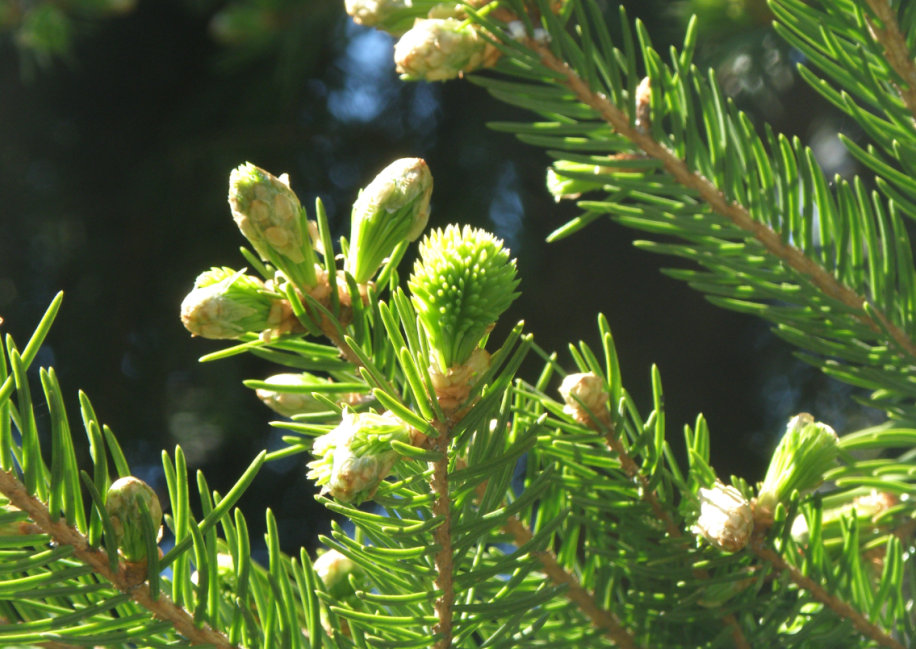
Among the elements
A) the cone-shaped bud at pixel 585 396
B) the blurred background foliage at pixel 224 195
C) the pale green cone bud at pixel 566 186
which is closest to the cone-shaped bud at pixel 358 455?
the cone-shaped bud at pixel 585 396

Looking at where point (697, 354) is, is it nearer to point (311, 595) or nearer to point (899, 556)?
point (899, 556)

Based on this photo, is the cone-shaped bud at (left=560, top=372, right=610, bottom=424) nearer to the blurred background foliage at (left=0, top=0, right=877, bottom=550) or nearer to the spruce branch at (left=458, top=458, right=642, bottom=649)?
the spruce branch at (left=458, top=458, right=642, bottom=649)

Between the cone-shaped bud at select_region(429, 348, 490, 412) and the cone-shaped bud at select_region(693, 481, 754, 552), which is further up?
the cone-shaped bud at select_region(429, 348, 490, 412)

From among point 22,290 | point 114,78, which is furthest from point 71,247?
point 114,78

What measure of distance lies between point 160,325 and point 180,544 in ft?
2.72

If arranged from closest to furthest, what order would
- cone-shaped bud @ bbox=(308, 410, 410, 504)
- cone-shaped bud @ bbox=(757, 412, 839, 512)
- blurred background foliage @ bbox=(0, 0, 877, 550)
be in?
1. cone-shaped bud @ bbox=(308, 410, 410, 504)
2. cone-shaped bud @ bbox=(757, 412, 839, 512)
3. blurred background foliage @ bbox=(0, 0, 877, 550)

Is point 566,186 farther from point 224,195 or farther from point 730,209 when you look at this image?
point 224,195

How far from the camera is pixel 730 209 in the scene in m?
0.40

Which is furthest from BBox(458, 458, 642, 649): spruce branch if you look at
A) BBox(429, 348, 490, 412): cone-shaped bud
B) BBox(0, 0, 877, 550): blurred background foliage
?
BBox(0, 0, 877, 550): blurred background foliage

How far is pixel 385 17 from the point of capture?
0.37 metres

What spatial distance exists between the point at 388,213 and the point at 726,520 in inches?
7.2

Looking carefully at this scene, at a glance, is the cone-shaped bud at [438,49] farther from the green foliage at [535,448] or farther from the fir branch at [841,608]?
the fir branch at [841,608]

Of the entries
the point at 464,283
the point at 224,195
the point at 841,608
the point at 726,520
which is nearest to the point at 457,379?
the point at 464,283

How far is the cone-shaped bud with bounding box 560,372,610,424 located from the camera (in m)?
0.33
